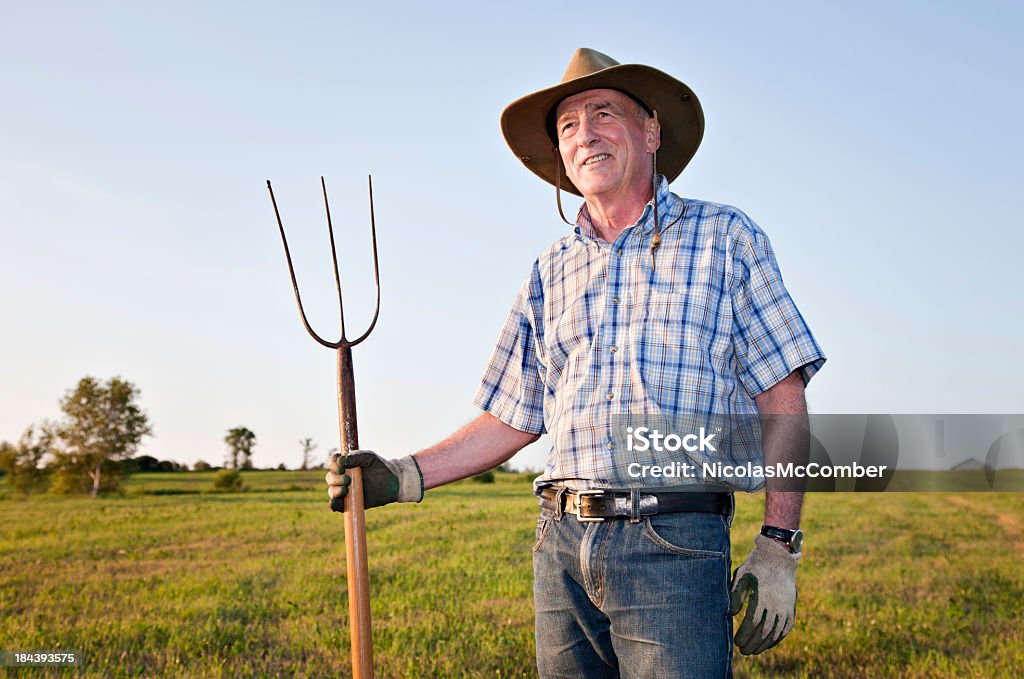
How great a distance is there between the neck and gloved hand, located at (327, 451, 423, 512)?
1201 millimetres

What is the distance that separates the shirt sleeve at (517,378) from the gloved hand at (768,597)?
103cm

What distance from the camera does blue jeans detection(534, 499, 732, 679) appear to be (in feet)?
8.36

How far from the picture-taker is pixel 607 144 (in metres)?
3.20

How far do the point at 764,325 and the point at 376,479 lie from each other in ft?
5.03

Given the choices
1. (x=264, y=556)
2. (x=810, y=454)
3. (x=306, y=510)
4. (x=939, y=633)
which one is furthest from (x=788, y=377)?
(x=306, y=510)

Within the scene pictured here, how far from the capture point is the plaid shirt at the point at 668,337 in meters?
2.79

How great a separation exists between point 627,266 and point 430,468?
1125 mm

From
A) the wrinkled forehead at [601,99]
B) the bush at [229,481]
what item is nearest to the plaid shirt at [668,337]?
the wrinkled forehead at [601,99]

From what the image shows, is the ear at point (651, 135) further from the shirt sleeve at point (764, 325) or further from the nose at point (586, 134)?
the shirt sleeve at point (764, 325)

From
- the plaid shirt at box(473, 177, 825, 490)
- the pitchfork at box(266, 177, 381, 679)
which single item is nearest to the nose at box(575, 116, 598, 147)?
the plaid shirt at box(473, 177, 825, 490)

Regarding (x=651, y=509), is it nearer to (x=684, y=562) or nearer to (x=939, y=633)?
(x=684, y=562)

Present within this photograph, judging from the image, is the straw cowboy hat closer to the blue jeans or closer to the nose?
the nose

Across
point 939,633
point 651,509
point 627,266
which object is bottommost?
point 939,633

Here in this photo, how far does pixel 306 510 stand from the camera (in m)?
19.1
